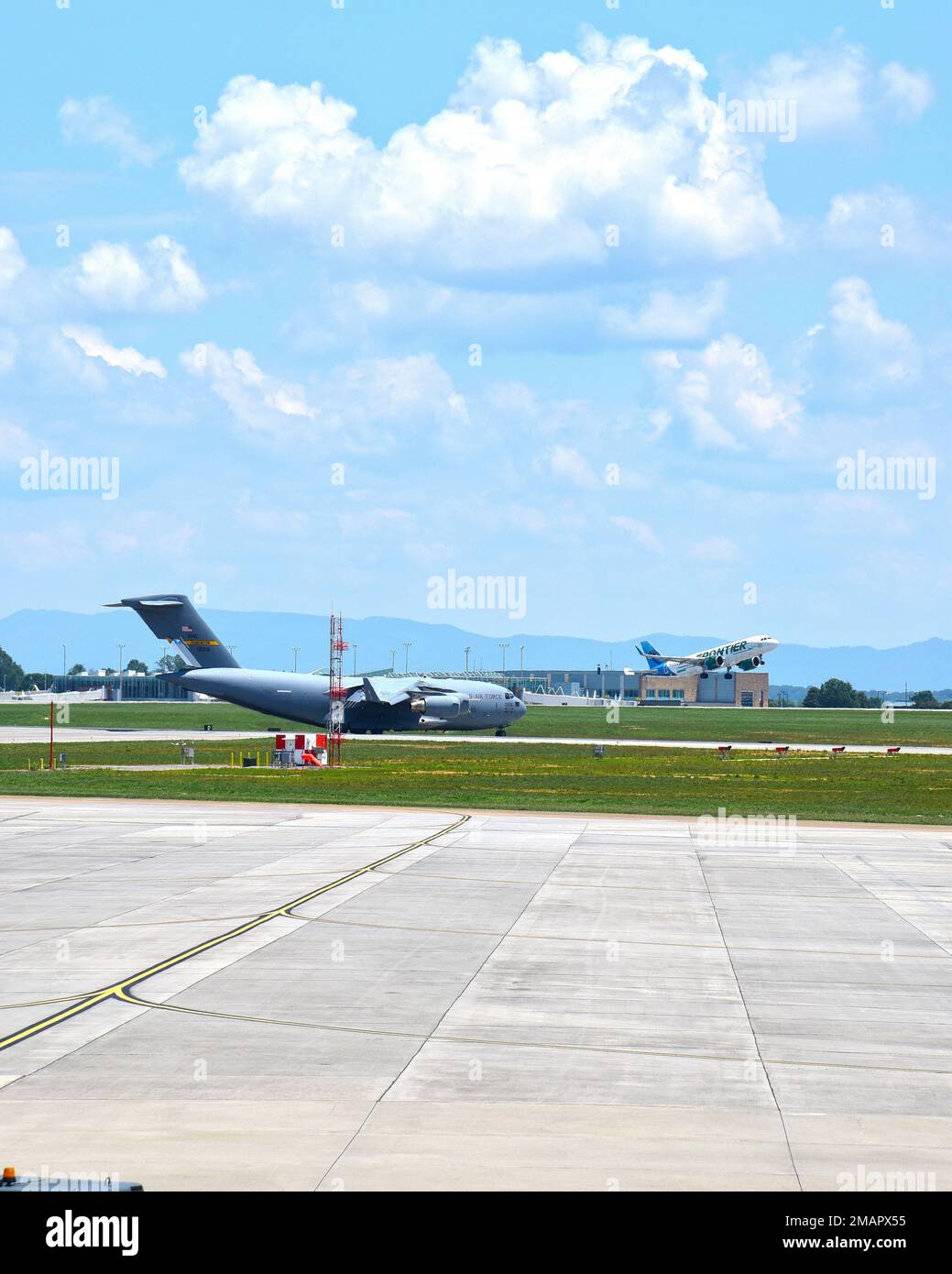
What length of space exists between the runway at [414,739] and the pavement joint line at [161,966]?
6550 centimetres

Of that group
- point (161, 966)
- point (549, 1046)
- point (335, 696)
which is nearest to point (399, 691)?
point (335, 696)

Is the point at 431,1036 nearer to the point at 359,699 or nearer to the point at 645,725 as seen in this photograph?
the point at 359,699

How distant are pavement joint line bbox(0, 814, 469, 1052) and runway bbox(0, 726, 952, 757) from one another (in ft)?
215

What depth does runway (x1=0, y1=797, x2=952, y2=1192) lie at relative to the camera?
11.0 meters

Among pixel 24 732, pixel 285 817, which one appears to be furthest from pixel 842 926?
pixel 24 732

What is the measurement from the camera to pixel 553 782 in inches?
2343

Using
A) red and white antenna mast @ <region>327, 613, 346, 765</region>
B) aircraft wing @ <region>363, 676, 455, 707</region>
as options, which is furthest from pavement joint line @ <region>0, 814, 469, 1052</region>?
aircraft wing @ <region>363, 676, 455, 707</region>

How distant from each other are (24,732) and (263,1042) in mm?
97563

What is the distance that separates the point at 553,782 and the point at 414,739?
155 ft
